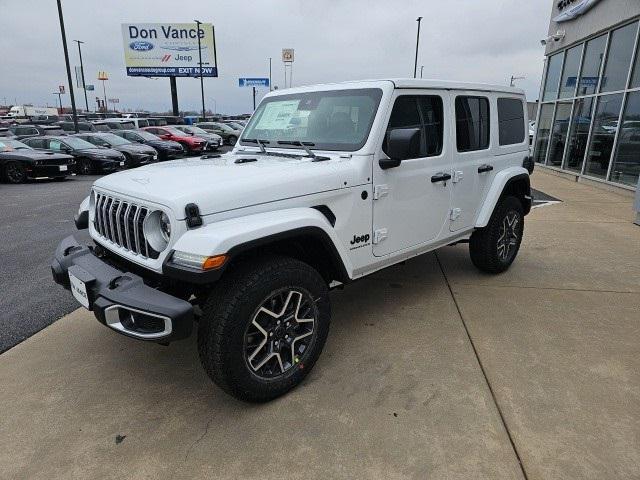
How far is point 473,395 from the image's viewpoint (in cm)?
271

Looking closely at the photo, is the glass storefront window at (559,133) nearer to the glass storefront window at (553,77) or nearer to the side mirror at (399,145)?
the glass storefront window at (553,77)

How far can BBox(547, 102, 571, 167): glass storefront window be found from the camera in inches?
520

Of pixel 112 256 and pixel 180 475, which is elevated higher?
pixel 112 256

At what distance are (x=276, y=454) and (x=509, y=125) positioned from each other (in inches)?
154

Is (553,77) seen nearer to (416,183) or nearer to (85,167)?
(416,183)

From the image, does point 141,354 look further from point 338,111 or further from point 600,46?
point 600,46

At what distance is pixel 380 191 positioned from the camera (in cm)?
312

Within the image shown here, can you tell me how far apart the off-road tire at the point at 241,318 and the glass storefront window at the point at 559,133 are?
1327cm

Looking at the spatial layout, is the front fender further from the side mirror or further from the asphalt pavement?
the asphalt pavement

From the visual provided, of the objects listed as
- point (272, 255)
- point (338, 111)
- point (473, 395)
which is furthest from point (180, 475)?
point (338, 111)

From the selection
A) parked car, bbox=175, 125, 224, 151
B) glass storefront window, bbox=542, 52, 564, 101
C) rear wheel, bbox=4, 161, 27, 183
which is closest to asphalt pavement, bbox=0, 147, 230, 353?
rear wheel, bbox=4, 161, 27, 183

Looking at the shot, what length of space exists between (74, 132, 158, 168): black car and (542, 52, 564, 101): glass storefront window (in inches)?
537

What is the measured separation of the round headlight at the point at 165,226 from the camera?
2.39m

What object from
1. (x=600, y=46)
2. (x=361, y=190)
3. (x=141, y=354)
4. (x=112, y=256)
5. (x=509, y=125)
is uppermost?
(x=600, y=46)
